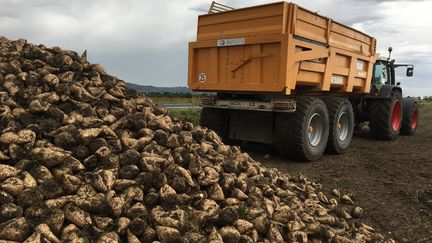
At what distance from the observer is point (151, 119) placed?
4.65 metres

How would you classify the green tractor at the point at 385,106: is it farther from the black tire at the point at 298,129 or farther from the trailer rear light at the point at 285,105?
the trailer rear light at the point at 285,105

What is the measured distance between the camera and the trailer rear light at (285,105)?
6262mm

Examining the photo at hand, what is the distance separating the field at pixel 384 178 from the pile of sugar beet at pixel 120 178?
0.38 metres

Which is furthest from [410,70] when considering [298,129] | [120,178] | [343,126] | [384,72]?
[120,178]

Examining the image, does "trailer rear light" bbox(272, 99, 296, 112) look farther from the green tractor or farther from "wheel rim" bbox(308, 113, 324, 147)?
the green tractor

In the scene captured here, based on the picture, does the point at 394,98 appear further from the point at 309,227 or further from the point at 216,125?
the point at 309,227

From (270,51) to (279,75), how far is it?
0.42 m

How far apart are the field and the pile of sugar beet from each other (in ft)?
1.26

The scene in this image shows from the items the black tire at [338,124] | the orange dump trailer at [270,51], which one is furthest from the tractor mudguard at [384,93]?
the orange dump trailer at [270,51]

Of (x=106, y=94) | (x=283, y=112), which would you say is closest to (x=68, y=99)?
(x=106, y=94)

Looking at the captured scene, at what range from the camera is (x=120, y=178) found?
3.64 m

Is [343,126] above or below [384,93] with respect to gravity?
below

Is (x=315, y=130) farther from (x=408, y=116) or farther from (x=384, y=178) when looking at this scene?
(x=408, y=116)

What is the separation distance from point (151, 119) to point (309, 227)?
2.08 metres
